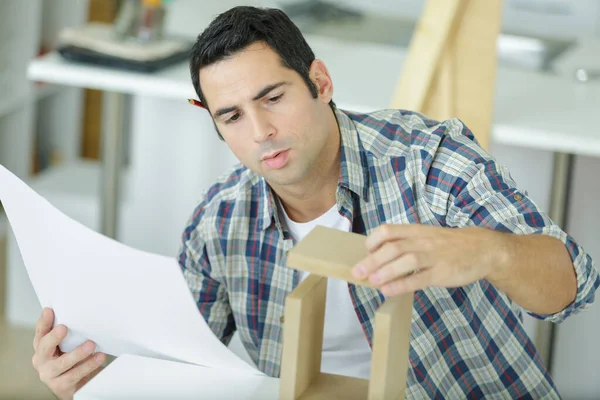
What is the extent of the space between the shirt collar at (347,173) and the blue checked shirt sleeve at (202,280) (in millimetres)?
105

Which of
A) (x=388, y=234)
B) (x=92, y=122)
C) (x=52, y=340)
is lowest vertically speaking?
(x=92, y=122)

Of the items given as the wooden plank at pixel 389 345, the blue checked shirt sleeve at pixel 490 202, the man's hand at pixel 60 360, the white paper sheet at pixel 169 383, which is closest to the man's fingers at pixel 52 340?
the man's hand at pixel 60 360

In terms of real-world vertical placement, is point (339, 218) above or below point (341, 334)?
above

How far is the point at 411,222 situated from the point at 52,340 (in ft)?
1.67

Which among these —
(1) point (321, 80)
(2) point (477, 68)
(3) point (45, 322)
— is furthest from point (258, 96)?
(2) point (477, 68)

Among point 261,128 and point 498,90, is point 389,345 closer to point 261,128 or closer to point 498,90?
point 261,128

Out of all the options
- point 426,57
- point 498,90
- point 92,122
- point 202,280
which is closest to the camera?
point 202,280

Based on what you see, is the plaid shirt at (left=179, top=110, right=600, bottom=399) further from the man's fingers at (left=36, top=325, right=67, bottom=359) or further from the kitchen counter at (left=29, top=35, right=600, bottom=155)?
the kitchen counter at (left=29, top=35, right=600, bottom=155)

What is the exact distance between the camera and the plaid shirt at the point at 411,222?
1.22m

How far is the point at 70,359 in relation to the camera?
1114 mm

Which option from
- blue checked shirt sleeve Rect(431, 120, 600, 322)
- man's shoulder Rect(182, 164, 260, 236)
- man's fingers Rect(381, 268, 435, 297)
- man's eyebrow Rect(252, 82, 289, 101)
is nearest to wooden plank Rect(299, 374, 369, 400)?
man's fingers Rect(381, 268, 435, 297)

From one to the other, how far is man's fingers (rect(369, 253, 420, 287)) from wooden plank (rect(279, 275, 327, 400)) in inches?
3.6

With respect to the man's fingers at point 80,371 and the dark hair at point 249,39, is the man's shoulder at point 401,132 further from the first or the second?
the man's fingers at point 80,371

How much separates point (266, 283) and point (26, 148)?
97.5 inches
